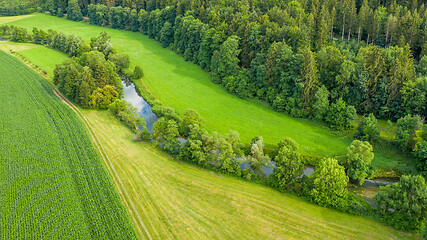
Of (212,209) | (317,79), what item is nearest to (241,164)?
(212,209)

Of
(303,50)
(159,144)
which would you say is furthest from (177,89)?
Result: (303,50)

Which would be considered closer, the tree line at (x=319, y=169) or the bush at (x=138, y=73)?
the tree line at (x=319, y=169)

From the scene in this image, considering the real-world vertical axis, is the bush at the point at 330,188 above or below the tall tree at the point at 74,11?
below

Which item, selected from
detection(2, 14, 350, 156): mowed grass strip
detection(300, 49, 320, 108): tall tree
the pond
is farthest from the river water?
detection(300, 49, 320, 108): tall tree

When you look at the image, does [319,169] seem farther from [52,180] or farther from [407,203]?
[52,180]

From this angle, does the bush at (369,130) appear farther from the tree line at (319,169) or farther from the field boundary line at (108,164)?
the field boundary line at (108,164)

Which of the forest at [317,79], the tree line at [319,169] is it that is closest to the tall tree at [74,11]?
the forest at [317,79]

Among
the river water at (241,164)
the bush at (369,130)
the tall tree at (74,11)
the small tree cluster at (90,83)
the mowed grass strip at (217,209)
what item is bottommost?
the mowed grass strip at (217,209)
